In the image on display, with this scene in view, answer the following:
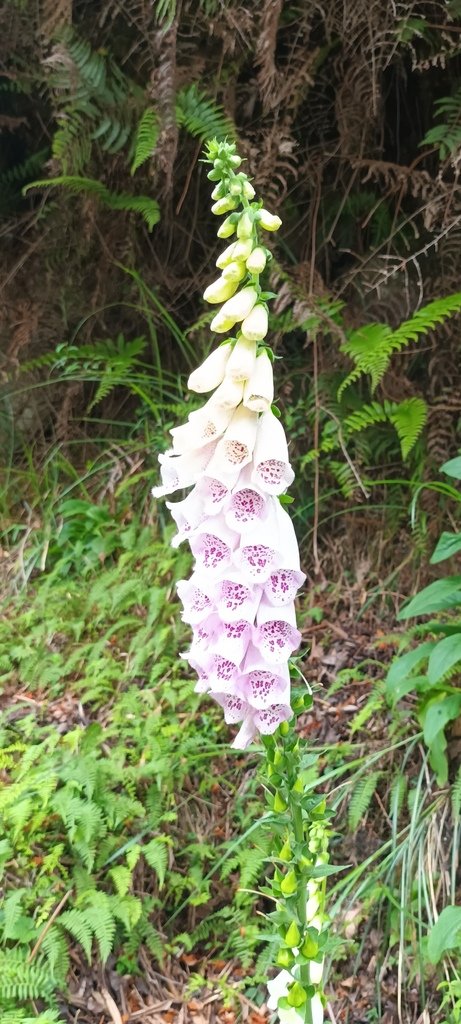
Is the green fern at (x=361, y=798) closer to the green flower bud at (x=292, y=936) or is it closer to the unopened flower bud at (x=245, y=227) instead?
the green flower bud at (x=292, y=936)

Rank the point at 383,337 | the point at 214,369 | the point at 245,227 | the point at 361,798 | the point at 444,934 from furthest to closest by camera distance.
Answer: the point at 383,337, the point at 361,798, the point at 444,934, the point at 214,369, the point at 245,227

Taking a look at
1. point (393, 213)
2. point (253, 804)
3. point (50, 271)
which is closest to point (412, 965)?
point (253, 804)

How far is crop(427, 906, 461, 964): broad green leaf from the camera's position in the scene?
6.50 ft

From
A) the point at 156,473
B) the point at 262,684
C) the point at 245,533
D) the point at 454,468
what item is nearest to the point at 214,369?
the point at 245,533

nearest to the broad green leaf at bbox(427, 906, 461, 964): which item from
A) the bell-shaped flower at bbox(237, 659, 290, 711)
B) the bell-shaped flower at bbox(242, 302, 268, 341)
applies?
the bell-shaped flower at bbox(237, 659, 290, 711)

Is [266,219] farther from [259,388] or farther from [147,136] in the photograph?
[147,136]

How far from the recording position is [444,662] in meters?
2.27

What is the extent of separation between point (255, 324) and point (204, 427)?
205 mm

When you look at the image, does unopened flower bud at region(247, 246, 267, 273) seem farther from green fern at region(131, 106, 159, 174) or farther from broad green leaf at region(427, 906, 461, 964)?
green fern at region(131, 106, 159, 174)

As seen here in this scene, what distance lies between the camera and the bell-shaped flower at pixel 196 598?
1331mm

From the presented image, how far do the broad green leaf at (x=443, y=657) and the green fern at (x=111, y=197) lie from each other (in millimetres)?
2258

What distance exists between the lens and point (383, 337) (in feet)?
9.99

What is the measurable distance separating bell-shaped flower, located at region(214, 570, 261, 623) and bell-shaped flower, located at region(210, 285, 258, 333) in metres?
0.44

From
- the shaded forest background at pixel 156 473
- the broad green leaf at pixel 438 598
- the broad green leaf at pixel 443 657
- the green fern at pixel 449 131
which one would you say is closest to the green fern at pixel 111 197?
the shaded forest background at pixel 156 473
